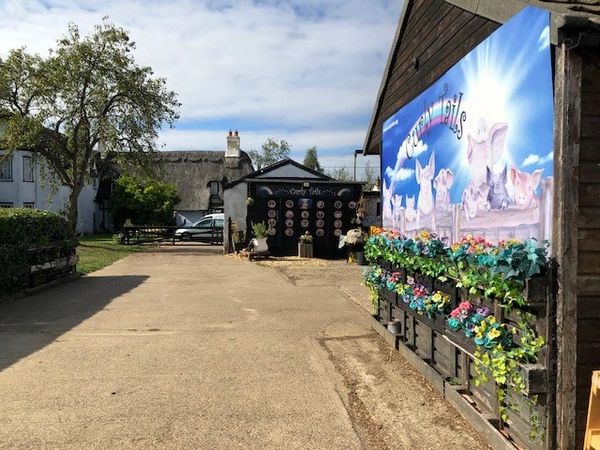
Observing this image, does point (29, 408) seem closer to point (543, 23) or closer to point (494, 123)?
point (494, 123)

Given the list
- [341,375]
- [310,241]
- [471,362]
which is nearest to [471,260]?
[471,362]

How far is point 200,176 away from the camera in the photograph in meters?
52.6

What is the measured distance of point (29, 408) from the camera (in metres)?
5.00

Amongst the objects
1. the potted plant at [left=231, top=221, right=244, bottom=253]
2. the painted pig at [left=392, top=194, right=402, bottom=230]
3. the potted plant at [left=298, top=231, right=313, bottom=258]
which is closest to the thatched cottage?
the potted plant at [left=231, top=221, right=244, bottom=253]

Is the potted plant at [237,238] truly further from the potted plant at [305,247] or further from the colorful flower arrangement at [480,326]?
the colorful flower arrangement at [480,326]

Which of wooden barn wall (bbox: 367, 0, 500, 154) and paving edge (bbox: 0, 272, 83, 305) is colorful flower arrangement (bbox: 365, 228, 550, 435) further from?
paving edge (bbox: 0, 272, 83, 305)

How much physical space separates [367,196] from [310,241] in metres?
3.60

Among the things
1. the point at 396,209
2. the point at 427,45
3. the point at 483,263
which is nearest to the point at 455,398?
the point at 483,263

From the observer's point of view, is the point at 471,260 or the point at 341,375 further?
the point at 341,375

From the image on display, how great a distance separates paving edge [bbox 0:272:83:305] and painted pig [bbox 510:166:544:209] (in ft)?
31.7

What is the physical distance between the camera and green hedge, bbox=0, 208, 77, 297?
429 inches

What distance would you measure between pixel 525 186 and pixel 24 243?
10.5 meters

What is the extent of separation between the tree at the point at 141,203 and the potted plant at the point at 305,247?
2502 cm

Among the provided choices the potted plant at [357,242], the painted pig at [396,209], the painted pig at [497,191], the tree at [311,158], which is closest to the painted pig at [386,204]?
the painted pig at [396,209]
